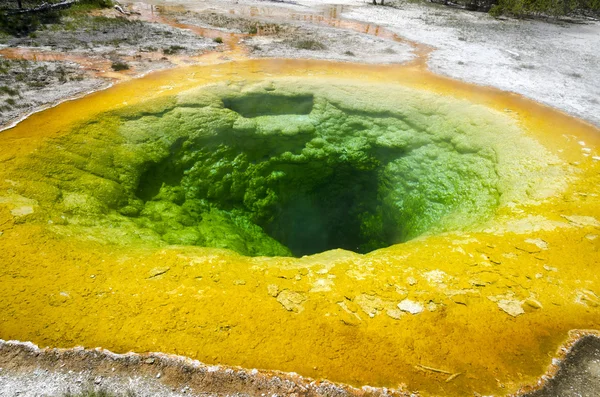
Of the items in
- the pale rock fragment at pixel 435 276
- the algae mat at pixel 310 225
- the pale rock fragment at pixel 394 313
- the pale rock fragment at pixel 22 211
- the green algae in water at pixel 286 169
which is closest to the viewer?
the algae mat at pixel 310 225

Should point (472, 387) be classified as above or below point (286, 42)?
below

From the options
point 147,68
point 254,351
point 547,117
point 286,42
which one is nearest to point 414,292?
point 254,351

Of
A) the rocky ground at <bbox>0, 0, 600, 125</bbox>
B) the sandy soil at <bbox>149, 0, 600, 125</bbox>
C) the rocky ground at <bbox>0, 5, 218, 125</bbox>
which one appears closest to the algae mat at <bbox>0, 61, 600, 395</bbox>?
the rocky ground at <bbox>0, 5, 218, 125</bbox>

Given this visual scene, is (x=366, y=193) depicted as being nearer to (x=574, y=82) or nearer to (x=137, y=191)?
(x=137, y=191)

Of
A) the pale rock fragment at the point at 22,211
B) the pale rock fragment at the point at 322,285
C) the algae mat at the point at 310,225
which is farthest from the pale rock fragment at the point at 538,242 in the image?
the pale rock fragment at the point at 22,211

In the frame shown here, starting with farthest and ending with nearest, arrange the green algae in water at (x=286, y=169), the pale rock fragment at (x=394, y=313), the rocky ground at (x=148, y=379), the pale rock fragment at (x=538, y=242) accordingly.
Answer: the green algae in water at (x=286, y=169) → the pale rock fragment at (x=538, y=242) → the pale rock fragment at (x=394, y=313) → the rocky ground at (x=148, y=379)

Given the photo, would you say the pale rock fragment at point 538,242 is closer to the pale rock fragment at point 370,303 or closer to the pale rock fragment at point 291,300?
the pale rock fragment at point 370,303

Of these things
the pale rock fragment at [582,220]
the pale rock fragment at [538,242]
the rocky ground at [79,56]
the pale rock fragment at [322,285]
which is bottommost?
the pale rock fragment at [322,285]
